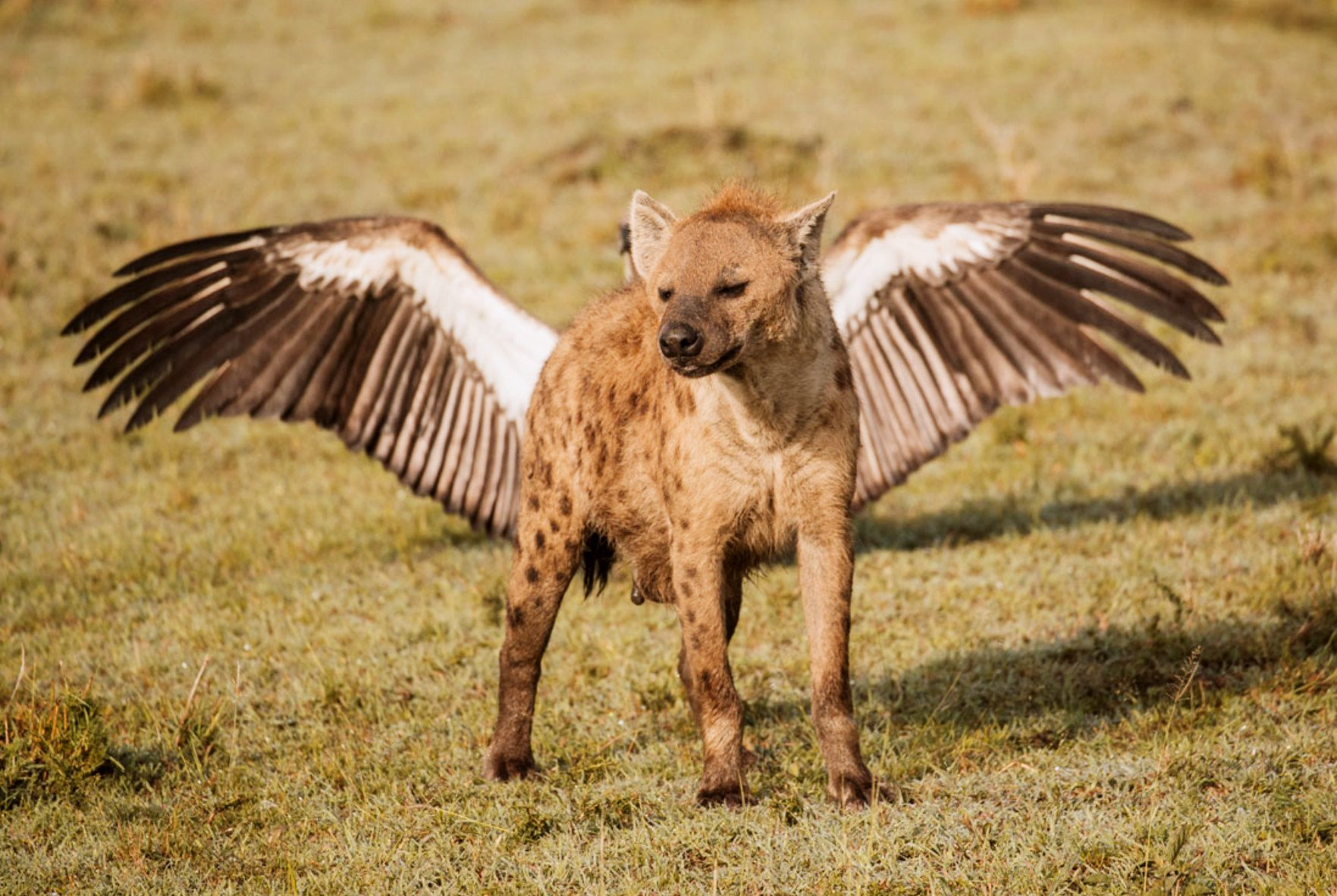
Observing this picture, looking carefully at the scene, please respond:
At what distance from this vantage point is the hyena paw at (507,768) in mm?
4887

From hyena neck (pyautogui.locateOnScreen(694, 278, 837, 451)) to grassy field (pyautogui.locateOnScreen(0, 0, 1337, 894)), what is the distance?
118 centimetres

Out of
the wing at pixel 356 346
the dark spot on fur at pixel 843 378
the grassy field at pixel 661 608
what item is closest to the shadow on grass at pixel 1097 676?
the grassy field at pixel 661 608

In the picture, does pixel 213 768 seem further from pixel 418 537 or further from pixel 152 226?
pixel 152 226

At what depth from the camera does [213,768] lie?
5.09 metres

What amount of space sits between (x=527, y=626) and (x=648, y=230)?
1.48m

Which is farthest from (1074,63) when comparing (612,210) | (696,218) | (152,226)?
(696,218)

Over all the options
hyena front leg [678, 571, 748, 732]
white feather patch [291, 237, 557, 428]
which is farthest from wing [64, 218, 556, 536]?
hyena front leg [678, 571, 748, 732]

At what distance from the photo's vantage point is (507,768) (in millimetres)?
4898

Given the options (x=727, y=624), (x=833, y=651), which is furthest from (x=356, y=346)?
(x=833, y=651)

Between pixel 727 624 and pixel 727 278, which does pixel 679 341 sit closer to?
pixel 727 278

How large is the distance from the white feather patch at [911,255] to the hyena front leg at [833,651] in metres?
1.85

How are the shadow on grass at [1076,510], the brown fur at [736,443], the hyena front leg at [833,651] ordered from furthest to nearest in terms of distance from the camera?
the shadow on grass at [1076,510]
the hyena front leg at [833,651]
the brown fur at [736,443]

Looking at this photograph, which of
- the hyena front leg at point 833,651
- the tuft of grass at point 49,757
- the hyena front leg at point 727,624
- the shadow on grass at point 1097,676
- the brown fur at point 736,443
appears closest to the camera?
the brown fur at point 736,443

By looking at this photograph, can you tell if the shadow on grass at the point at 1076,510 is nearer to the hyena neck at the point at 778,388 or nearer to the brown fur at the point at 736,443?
the brown fur at the point at 736,443
